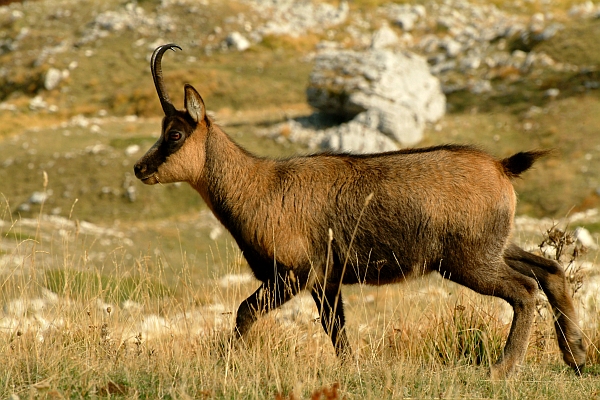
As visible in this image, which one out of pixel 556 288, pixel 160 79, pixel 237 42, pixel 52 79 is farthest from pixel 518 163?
pixel 237 42

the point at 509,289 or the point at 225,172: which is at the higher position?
the point at 225,172

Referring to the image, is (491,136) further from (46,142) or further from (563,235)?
(563,235)

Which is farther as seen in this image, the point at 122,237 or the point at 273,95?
the point at 273,95

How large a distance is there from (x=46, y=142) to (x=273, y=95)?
38.7 feet

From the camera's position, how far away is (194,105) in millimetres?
7289

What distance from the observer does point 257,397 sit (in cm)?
470

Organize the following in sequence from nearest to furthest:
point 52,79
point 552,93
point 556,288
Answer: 1. point 556,288
2. point 552,93
3. point 52,79

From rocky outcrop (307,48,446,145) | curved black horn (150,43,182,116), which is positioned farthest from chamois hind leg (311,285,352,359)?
rocky outcrop (307,48,446,145)

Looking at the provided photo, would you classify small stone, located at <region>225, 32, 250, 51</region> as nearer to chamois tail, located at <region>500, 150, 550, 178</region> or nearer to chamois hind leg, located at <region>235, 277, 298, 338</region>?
chamois tail, located at <region>500, 150, 550, 178</region>

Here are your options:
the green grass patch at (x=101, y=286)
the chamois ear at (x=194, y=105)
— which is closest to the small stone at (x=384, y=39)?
the green grass patch at (x=101, y=286)

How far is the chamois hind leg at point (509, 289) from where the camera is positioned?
652cm

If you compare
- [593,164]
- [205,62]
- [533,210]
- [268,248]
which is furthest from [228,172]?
[205,62]

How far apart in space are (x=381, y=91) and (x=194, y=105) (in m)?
25.0

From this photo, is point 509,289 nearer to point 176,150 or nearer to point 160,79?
point 176,150
